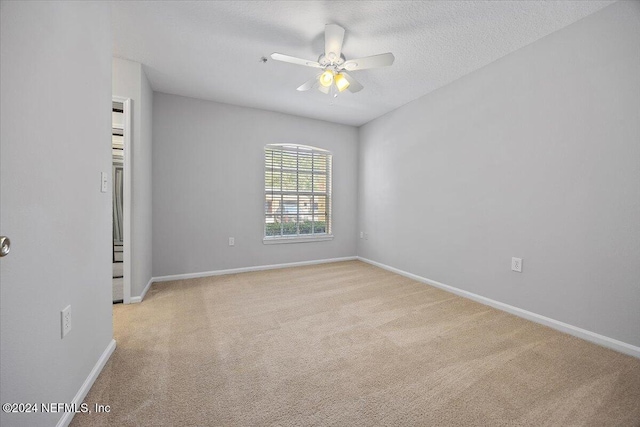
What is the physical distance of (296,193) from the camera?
443 centimetres

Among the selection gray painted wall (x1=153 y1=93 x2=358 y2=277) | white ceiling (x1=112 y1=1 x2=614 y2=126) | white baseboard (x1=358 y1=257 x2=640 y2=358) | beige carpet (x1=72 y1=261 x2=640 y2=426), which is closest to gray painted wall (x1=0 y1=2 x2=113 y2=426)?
beige carpet (x1=72 y1=261 x2=640 y2=426)

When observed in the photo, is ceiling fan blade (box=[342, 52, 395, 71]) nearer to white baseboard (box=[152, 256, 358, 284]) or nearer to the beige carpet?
the beige carpet

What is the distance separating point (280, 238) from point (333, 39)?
2.92m

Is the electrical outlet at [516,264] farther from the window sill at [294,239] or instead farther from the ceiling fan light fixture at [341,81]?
the window sill at [294,239]

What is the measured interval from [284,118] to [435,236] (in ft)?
9.80

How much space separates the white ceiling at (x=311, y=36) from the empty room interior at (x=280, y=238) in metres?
0.02

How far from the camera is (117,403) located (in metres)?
1.33

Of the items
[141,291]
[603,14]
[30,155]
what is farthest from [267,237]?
[603,14]

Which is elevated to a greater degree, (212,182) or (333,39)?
(333,39)

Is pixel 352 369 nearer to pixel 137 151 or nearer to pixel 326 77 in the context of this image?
pixel 326 77

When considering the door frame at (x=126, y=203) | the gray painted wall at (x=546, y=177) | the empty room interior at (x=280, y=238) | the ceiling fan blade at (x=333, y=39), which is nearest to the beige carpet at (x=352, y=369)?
the empty room interior at (x=280, y=238)

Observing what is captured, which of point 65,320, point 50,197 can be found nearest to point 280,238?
point 65,320

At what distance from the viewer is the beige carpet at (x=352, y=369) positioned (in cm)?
128

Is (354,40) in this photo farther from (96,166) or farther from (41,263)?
(41,263)
